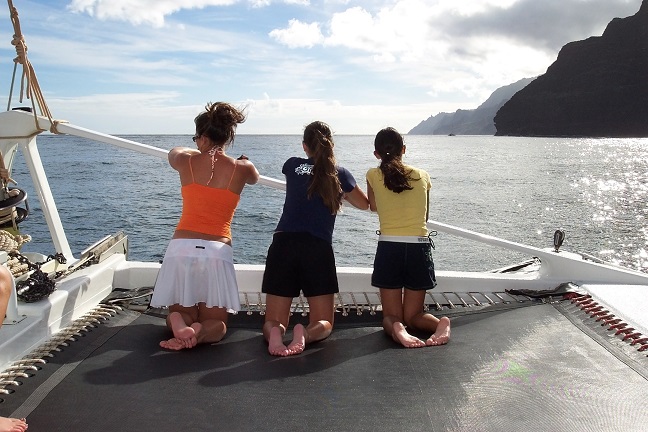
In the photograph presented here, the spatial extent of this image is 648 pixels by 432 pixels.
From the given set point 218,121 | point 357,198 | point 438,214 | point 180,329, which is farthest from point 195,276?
point 438,214

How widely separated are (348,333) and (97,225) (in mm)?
15108

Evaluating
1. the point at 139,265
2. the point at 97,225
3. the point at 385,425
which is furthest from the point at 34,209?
the point at 385,425

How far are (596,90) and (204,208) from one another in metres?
108

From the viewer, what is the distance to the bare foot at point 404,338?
3.44 m

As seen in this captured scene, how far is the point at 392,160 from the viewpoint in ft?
12.6

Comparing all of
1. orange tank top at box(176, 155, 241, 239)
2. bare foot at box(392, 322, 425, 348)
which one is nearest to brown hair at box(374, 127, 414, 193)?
bare foot at box(392, 322, 425, 348)

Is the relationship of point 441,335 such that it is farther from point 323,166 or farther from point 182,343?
point 182,343

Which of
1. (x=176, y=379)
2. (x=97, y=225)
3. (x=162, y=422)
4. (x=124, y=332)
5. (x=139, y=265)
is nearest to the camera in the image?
(x=162, y=422)

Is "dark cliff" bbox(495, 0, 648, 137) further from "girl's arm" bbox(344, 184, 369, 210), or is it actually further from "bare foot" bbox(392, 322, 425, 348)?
"bare foot" bbox(392, 322, 425, 348)

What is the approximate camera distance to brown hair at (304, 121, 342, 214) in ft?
11.7

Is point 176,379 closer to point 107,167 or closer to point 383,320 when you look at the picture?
point 383,320

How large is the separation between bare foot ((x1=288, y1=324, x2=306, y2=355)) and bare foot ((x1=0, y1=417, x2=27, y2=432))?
1.35 m

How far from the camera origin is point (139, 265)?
4430 millimetres

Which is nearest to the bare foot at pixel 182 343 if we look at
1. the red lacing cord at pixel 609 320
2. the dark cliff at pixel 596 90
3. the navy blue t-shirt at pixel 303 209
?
the navy blue t-shirt at pixel 303 209
